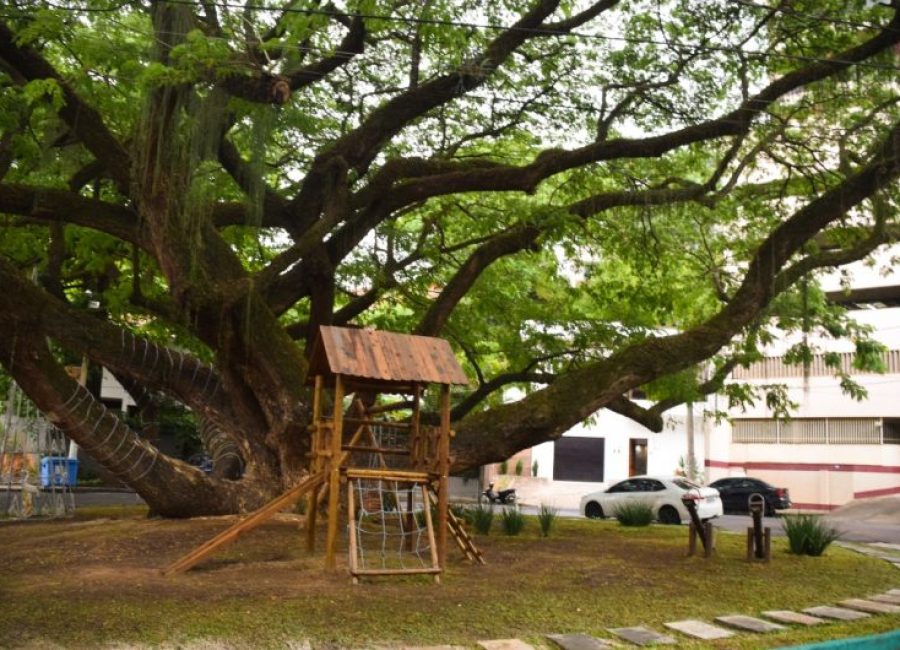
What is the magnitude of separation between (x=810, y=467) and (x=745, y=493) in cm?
495

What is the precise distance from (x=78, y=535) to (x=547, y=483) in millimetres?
27471

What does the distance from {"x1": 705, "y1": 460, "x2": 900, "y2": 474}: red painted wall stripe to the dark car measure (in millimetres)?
3617

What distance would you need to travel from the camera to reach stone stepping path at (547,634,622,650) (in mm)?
6145

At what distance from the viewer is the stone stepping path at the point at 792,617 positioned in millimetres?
7203

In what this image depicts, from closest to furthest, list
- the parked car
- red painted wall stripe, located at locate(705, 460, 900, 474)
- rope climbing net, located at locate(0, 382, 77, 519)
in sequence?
1. rope climbing net, located at locate(0, 382, 77, 519)
2. the parked car
3. red painted wall stripe, located at locate(705, 460, 900, 474)

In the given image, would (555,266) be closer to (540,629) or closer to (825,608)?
(825,608)

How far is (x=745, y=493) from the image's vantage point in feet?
89.4

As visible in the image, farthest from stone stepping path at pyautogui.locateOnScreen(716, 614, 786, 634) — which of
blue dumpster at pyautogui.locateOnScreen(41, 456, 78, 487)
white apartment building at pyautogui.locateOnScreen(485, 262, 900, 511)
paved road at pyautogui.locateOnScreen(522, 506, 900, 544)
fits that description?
white apartment building at pyautogui.locateOnScreen(485, 262, 900, 511)

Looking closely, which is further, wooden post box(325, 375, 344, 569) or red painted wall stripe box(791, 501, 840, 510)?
red painted wall stripe box(791, 501, 840, 510)

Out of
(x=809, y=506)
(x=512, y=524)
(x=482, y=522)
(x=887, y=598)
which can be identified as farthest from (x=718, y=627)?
(x=809, y=506)

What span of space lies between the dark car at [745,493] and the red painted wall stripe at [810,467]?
11.9ft

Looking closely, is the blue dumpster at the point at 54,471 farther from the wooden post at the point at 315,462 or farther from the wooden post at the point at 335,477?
the wooden post at the point at 335,477

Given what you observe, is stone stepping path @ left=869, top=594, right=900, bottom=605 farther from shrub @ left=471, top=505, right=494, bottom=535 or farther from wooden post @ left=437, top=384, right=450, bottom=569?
shrub @ left=471, top=505, right=494, bottom=535

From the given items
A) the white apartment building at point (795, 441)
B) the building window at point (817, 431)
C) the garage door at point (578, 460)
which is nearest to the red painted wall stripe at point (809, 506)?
the white apartment building at point (795, 441)
